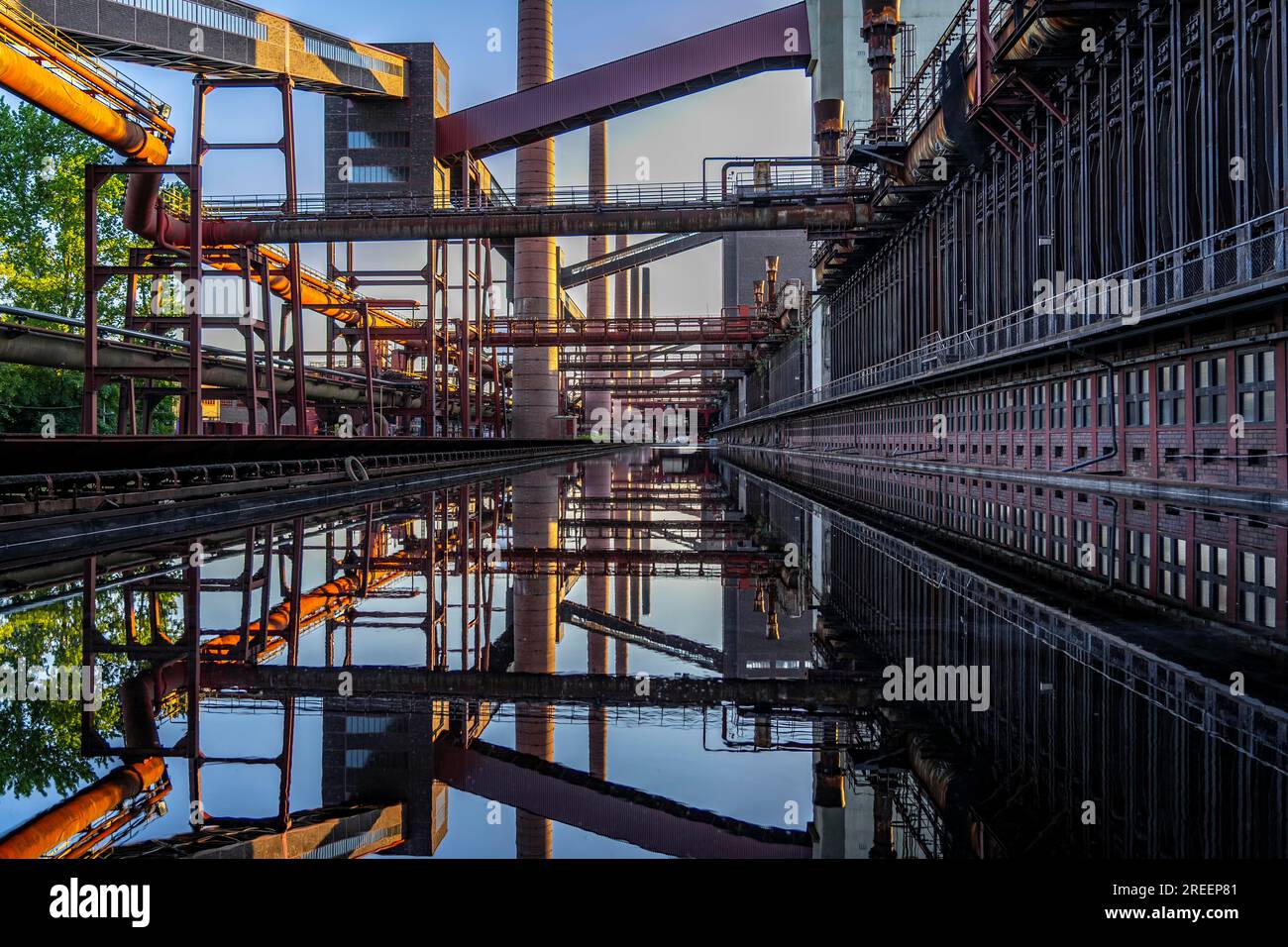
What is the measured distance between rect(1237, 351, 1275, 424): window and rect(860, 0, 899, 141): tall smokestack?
16.3 metres

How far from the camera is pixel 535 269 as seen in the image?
49.7m

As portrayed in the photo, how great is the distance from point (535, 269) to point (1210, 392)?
130 ft

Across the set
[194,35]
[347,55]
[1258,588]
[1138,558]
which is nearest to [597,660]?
[1258,588]

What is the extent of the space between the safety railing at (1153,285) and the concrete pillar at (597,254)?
3506cm

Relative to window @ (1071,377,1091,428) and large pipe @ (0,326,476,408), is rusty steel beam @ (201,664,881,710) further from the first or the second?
large pipe @ (0,326,476,408)

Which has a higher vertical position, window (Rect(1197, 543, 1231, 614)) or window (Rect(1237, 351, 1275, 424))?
window (Rect(1237, 351, 1275, 424))

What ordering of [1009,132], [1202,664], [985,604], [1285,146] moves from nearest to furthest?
1. [1202,664]
2. [985,604]
3. [1285,146]
4. [1009,132]

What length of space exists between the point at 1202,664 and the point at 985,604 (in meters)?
1.83

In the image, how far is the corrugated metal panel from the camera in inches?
1602

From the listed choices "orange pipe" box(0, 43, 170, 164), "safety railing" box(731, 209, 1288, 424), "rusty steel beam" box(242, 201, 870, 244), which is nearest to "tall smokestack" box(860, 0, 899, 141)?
"rusty steel beam" box(242, 201, 870, 244)

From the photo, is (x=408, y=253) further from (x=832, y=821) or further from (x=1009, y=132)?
(x=832, y=821)

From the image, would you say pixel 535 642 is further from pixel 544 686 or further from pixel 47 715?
pixel 47 715

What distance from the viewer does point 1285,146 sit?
39.5 ft
